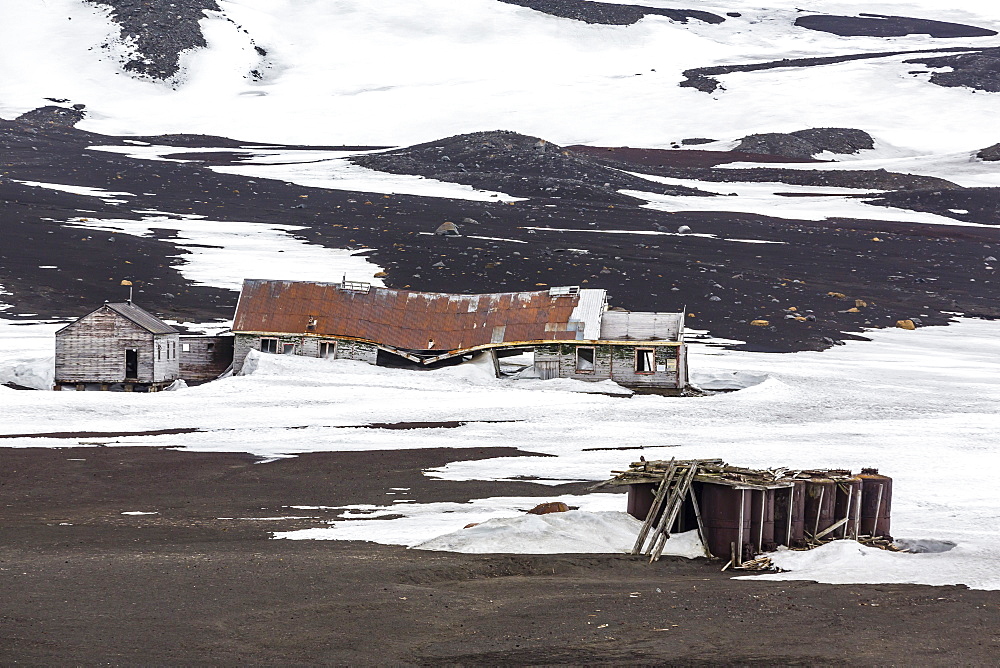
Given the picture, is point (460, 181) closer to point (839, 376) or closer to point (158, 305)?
point (158, 305)

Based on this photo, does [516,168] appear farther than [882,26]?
No

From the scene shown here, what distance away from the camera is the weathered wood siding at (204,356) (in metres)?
41.7

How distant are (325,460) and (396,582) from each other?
1193 cm

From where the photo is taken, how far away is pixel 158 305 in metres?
50.4

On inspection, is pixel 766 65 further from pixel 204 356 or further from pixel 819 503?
pixel 819 503

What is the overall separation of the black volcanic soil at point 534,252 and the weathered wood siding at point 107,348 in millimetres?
9420

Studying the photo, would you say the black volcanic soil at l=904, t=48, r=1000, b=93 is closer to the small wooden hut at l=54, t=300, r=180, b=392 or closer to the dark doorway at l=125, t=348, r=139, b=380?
the small wooden hut at l=54, t=300, r=180, b=392

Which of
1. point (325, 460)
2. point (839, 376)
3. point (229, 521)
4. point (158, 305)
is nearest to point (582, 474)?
point (325, 460)

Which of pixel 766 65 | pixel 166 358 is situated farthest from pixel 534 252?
pixel 766 65

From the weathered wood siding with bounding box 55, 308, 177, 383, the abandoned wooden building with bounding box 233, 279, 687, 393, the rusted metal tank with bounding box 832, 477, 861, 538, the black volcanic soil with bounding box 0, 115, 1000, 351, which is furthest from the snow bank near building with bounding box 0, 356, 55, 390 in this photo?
the rusted metal tank with bounding box 832, 477, 861, 538

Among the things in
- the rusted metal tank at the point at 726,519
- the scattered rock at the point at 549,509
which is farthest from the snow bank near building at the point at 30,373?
the rusted metal tank at the point at 726,519

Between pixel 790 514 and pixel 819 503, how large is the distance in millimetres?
689

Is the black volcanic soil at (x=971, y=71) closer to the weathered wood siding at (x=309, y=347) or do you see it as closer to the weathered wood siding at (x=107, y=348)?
the weathered wood siding at (x=309, y=347)

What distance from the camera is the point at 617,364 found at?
40500 mm
